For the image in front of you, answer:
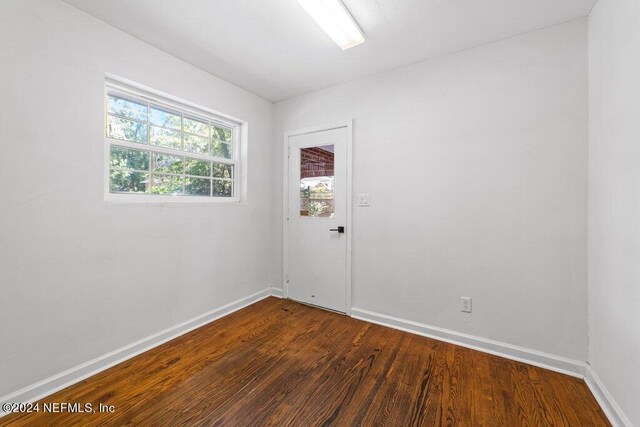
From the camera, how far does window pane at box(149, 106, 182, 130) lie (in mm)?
2365

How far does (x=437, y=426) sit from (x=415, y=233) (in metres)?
1.49

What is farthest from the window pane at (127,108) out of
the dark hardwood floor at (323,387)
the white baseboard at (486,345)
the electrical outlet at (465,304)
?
the electrical outlet at (465,304)

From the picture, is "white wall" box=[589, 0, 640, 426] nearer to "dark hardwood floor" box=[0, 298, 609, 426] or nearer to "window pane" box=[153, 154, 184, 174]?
"dark hardwood floor" box=[0, 298, 609, 426]

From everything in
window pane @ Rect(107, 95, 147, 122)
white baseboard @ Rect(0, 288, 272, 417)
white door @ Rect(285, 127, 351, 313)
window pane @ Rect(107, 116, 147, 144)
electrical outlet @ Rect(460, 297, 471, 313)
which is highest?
window pane @ Rect(107, 95, 147, 122)

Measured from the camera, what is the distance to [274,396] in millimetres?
1676

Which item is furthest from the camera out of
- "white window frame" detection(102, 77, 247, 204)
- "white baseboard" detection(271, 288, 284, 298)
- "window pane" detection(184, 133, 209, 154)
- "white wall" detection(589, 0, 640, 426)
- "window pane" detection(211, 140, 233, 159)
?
"white baseboard" detection(271, 288, 284, 298)

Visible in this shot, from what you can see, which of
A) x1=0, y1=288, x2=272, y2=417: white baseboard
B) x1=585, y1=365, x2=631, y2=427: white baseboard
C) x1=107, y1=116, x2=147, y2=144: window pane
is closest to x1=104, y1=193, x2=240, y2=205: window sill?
x1=107, y1=116, x2=147, y2=144: window pane

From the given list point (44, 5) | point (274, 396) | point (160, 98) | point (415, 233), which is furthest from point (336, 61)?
point (274, 396)

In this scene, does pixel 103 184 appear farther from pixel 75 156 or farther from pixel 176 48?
pixel 176 48

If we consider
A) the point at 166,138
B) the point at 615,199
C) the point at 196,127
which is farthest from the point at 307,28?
the point at 615,199

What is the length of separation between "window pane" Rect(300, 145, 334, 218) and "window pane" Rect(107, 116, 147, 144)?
1.66 meters

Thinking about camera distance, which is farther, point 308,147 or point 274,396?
point 308,147

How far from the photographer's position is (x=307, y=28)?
2031mm

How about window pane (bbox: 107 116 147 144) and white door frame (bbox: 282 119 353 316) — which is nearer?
window pane (bbox: 107 116 147 144)
